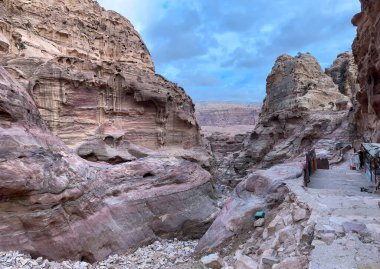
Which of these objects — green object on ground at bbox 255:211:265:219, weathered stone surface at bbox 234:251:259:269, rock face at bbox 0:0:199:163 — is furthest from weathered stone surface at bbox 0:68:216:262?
rock face at bbox 0:0:199:163

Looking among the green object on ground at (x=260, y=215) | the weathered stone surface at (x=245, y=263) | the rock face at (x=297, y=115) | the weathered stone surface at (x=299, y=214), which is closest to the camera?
the weathered stone surface at (x=245, y=263)

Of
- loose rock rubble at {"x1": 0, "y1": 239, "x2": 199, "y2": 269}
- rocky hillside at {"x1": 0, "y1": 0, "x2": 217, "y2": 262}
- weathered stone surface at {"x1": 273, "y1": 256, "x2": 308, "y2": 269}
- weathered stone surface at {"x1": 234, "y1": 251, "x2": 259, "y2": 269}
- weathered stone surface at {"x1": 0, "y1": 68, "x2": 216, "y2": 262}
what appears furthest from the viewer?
rocky hillside at {"x1": 0, "y1": 0, "x2": 217, "y2": 262}

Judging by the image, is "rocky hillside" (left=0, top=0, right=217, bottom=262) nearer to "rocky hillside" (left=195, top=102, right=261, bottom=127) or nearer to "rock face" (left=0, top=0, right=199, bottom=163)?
"rock face" (left=0, top=0, right=199, bottom=163)

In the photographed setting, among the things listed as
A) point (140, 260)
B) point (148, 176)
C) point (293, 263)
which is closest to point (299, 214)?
point (293, 263)

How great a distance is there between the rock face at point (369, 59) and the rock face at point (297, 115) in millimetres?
5928

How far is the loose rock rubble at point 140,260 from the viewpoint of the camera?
6.88m

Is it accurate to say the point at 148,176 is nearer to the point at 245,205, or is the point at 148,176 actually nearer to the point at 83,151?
the point at 245,205

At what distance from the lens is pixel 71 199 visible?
8859 millimetres

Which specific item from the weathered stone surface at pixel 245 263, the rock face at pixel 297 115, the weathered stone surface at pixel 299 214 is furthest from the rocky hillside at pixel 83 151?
the rock face at pixel 297 115

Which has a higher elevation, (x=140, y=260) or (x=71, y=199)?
(x=71, y=199)

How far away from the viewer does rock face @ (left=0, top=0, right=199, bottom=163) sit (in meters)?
16.9

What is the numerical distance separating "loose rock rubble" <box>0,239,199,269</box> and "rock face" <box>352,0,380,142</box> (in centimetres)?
932

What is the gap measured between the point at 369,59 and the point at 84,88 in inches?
622

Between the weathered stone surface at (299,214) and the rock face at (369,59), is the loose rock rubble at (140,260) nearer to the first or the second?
the weathered stone surface at (299,214)
